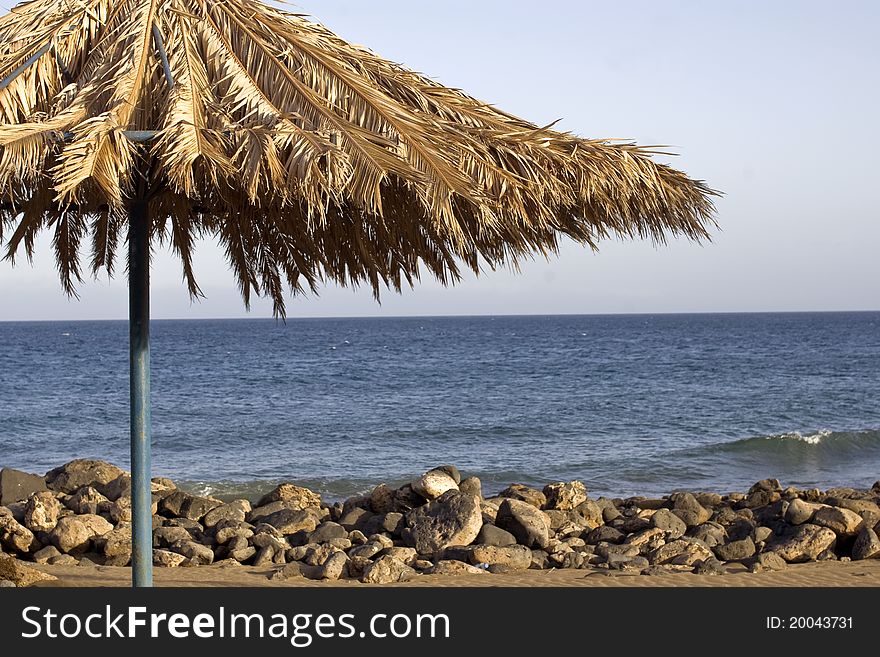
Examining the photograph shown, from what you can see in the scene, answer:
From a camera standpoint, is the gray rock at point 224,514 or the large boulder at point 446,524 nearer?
the large boulder at point 446,524

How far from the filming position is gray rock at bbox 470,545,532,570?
348 inches

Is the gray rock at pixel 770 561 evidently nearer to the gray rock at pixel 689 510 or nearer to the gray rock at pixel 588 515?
the gray rock at pixel 689 510

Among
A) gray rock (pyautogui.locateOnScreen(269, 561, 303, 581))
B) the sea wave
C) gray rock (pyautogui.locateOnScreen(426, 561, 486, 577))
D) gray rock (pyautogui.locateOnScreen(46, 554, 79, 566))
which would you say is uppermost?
gray rock (pyautogui.locateOnScreen(426, 561, 486, 577))

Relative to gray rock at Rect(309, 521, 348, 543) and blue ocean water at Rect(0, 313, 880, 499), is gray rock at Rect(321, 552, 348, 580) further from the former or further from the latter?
blue ocean water at Rect(0, 313, 880, 499)

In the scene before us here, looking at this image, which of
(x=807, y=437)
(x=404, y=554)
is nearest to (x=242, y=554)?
(x=404, y=554)

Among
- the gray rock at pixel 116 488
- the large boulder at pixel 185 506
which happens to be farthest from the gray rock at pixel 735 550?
the gray rock at pixel 116 488

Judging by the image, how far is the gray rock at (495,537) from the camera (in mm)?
9344

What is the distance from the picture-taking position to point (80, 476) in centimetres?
1284

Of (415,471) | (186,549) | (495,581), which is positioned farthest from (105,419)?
(495,581)

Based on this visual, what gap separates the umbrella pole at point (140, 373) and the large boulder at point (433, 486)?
20.2 feet

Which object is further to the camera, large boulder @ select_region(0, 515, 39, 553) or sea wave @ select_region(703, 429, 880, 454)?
sea wave @ select_region(703, 429, 880, 454)

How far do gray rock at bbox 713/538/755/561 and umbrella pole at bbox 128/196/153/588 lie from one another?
6121 mm

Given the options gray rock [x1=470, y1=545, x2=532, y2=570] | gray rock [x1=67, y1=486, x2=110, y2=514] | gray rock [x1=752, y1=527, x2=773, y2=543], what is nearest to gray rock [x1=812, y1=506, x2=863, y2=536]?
gray rock [x1=752, y1=527, x2=773, y2=543]

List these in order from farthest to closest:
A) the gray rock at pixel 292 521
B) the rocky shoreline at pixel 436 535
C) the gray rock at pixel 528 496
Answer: the gray rock at pixel 528 496, the gray rock at pixel 292 521, the rocky shoreline at pixel 436 535
